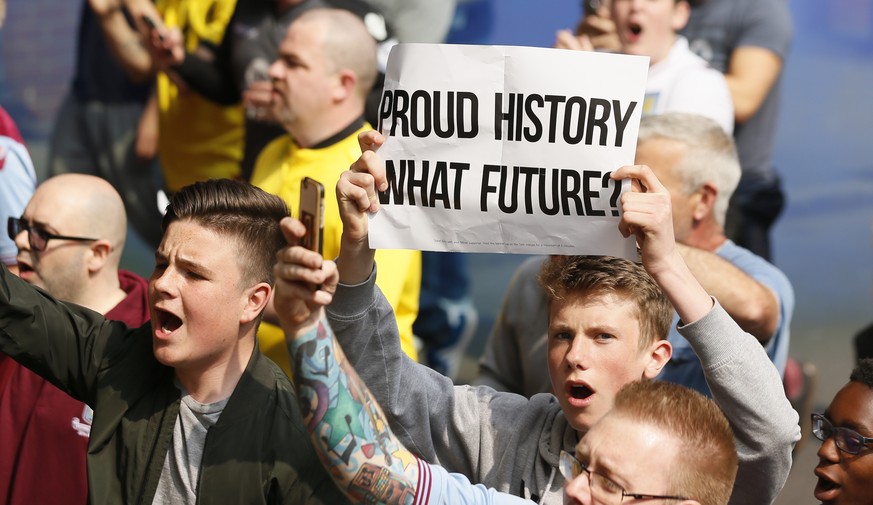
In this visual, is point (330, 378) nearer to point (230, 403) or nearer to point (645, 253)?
point (230, 403)

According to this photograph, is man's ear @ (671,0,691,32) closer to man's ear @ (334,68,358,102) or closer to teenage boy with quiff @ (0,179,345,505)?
man's ear @ (334,68,358,102)

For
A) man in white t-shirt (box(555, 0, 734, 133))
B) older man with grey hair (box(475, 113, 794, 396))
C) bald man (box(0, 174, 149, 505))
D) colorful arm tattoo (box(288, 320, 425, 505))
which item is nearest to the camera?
colorful arm tattoo (box(288, 320, 425, 505))

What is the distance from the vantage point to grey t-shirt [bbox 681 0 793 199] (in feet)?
17.4

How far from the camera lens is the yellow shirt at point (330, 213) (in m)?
4.03

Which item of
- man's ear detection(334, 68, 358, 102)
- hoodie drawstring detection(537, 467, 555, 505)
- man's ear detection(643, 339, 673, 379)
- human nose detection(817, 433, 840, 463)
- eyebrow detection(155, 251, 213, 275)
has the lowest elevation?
hoodie drawstring detection(537, 467, 555, 505)

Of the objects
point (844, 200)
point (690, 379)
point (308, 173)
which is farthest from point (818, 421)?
point (844, 200)

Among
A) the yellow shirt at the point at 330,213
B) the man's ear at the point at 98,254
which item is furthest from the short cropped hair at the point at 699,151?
the man's ear at the point at 98,254

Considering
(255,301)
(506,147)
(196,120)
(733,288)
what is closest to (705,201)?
(733,288)

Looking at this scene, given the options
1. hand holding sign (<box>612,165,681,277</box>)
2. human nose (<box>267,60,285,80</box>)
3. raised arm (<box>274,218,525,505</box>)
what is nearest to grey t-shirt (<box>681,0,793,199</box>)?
human nose (<box>267,60,285,80</box>)

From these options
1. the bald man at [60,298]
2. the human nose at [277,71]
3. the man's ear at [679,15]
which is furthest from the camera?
the man's ear at [679,15]

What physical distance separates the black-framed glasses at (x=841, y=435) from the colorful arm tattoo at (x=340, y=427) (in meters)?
1.15

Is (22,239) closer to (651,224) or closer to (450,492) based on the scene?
(450,492)

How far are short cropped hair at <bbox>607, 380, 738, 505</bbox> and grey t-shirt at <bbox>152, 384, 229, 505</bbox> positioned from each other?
0.97 meters

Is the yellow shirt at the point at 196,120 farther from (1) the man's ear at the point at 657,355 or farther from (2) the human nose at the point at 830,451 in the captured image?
(2) the human nose at the point at 830,451
